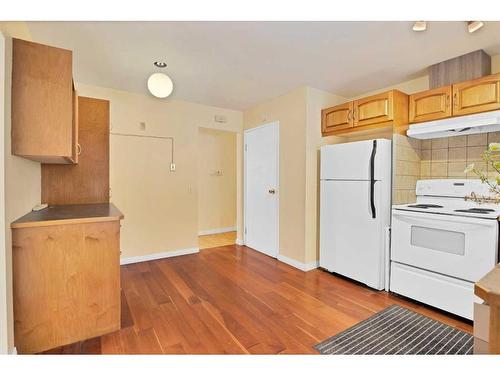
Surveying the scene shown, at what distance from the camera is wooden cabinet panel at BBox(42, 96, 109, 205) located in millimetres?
2524

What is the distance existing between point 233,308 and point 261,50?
2.35m

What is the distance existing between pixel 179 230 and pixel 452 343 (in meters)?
3.24

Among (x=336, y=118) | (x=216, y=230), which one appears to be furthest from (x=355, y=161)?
(x=216, y=230)

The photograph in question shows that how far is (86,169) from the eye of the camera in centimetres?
267

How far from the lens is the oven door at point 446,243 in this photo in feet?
6.41

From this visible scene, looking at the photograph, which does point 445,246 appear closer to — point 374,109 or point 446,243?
point 446,243

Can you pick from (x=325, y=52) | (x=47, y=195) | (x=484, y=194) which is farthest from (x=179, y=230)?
(x=484, y=194)

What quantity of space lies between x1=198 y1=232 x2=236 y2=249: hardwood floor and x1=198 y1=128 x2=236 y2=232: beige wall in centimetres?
28

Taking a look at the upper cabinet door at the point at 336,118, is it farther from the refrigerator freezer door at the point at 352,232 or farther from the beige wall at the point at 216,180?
the beige wall at the point at 216,180

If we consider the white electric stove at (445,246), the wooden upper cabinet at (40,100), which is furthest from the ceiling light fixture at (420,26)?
the wooden upper cabinet at (40,100)

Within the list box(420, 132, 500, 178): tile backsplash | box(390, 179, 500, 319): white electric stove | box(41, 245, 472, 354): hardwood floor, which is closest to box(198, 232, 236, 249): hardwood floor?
box(41, 245, 472, 354): hardwood floor

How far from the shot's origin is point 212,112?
4.07m

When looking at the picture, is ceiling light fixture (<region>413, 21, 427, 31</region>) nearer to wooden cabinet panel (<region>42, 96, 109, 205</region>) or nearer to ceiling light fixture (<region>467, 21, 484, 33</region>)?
ceiling light fixture (<region>467, 21, 484, 33</region>)

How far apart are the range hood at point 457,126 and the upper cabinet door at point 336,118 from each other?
669 mm
